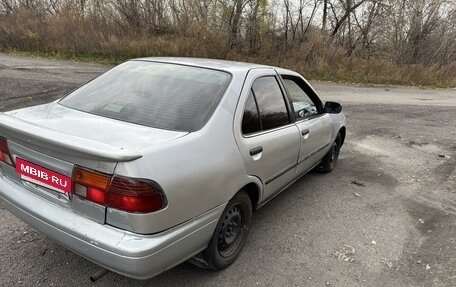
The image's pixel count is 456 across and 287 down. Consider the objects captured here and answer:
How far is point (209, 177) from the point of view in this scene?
261cm

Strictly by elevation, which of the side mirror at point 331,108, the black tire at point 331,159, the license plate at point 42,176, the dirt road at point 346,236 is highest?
the side mirror at point 331,108

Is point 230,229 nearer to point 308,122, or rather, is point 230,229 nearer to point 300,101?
point 308,122

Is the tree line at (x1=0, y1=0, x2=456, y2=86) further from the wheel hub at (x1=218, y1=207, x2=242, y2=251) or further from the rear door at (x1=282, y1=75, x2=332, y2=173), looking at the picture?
the wheel hub at (x1=218, y1=207, x2=242, y2=251)

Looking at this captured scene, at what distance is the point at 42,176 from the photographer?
2.55 metres

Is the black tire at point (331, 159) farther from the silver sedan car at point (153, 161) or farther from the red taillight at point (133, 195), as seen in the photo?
the red taillight at point (133, 195)

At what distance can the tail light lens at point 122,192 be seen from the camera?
2238 millimetres

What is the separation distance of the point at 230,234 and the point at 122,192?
3.98ft

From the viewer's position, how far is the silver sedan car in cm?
228

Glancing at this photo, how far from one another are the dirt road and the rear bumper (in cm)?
54

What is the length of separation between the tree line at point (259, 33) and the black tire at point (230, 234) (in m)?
15.3

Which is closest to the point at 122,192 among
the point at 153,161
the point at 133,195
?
the point at 133,195

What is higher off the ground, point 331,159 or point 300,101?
point 300,101

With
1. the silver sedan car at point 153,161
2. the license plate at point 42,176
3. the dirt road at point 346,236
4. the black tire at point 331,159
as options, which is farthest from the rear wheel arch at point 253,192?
the black tire at point 331,159

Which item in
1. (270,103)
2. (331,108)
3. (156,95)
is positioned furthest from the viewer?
(331,108)
